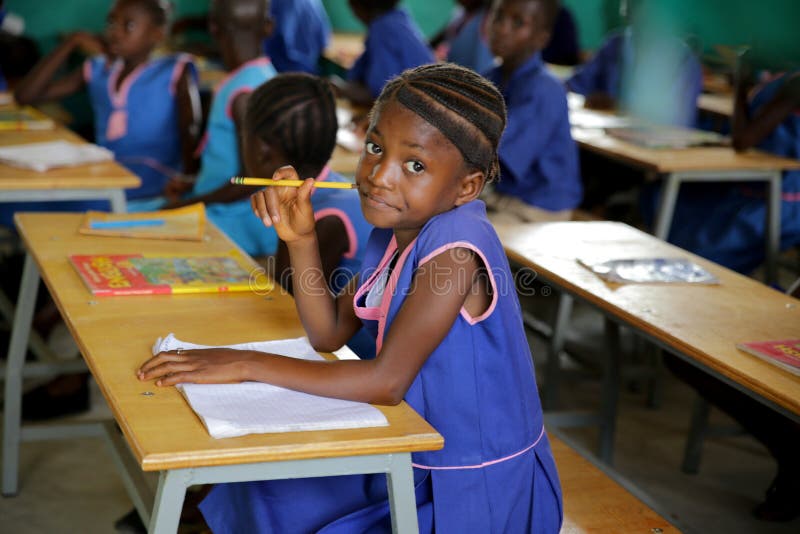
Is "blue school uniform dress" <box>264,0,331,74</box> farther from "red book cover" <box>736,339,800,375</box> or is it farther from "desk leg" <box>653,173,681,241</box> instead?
"red book cover" <box>736,339,800,375</box>

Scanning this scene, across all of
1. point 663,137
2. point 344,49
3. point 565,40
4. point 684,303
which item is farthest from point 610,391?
point 565,40

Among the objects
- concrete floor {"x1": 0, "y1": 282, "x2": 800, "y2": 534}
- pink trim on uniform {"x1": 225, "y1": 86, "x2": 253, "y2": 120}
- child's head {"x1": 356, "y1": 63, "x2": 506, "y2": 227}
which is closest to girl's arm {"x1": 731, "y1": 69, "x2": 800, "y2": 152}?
Answer: concrete floor {"x1": 0, "y1": 282, "x2": 800, "y2": 534}

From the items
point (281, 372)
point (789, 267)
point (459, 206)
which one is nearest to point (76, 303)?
point (281, 372)

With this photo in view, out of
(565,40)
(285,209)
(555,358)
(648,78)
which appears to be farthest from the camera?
(565,40)

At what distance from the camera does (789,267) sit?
3.82 metres

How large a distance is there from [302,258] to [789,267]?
2.77 m

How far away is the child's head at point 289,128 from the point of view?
227 cm

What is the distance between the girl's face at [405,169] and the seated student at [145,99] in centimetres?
218

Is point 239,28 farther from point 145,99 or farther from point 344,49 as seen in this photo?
point 344,49

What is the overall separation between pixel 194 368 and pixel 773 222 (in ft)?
8.32

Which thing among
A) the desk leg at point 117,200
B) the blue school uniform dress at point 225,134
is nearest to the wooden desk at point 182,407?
the desk leg at point 117,200

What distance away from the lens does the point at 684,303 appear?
1923mm

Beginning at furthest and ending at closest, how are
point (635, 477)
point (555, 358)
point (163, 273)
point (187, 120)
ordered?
point (187, 120)
point (555, 358)
point (635, 477)
point (163, 273)

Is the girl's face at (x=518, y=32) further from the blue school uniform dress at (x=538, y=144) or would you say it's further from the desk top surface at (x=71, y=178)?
the desk top surface at (x=71, y=178)
